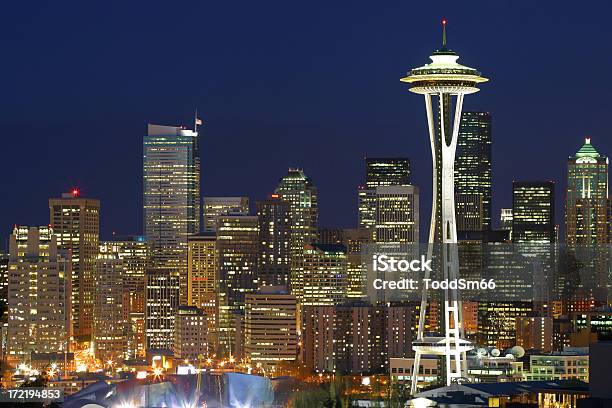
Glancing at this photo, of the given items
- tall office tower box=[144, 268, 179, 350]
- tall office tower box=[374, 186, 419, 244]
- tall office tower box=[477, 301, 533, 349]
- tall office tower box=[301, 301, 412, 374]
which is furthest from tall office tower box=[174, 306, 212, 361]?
tall office tower box=[477, 301, 533, 349]

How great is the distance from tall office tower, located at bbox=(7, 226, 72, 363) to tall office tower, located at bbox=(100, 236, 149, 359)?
9.83 ft

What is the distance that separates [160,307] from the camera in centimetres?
8306

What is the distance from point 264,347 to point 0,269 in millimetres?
14530

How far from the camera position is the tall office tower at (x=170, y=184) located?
320 feet

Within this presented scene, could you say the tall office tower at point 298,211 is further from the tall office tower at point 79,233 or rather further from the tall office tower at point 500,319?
the tall office tower at point 500,319

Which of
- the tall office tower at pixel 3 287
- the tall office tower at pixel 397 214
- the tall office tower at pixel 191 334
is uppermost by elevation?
the tall office tower at pixel 397 214

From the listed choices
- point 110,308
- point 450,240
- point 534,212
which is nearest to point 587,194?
point 534,212

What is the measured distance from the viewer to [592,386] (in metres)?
25.1

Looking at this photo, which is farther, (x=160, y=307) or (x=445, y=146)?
(x=160, y=307)

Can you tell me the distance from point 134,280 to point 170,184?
15.9 m

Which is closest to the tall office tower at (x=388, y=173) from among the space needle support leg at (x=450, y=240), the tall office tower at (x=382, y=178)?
the tall office tower at (x=382, y=178)

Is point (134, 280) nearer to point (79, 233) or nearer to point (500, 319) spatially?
point (79, 233)

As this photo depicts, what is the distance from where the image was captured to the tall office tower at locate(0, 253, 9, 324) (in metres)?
78.6

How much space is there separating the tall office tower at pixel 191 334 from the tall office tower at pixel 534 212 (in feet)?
43.3
